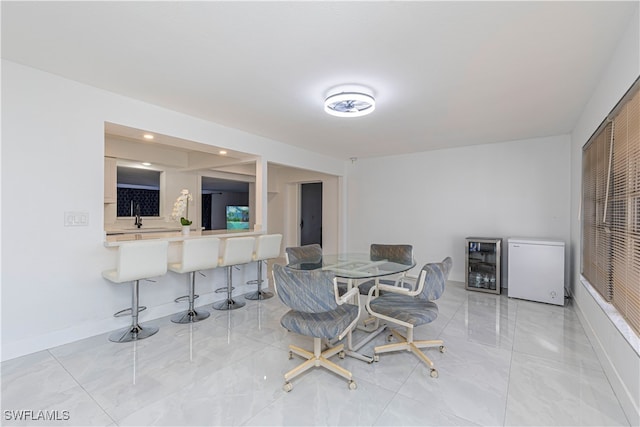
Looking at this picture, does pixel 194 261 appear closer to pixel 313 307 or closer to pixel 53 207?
pixel 53 207

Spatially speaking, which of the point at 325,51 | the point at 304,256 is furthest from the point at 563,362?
the point at 325,51

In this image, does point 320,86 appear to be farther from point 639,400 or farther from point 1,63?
point 639,400

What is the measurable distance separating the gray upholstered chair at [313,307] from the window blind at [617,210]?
183 centimetres

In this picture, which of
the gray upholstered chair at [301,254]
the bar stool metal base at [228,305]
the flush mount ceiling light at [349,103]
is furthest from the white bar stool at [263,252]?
the flush mount ceiling light at [349,103]

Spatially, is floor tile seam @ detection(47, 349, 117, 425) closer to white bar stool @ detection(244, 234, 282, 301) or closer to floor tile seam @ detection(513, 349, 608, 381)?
white bar stool @ detection(244, 234, 282, 301)

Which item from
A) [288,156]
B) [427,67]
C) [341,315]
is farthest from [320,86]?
[288,156]

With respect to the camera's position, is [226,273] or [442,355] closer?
[442,355]

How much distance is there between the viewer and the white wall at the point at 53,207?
242 cm

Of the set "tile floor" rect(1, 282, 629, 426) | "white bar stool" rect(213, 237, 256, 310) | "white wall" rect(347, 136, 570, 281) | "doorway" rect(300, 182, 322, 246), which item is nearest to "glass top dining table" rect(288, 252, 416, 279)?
"tile floor" rect(1, 282, 629, 426)

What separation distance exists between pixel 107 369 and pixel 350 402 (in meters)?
1.93

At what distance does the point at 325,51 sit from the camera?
2.14 meters

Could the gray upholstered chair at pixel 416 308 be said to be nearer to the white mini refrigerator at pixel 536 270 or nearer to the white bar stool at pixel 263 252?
the white bar stool at pixel 263 252

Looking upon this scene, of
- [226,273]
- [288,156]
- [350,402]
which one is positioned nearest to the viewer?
[350,402]

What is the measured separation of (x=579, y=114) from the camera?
11.4 feet
